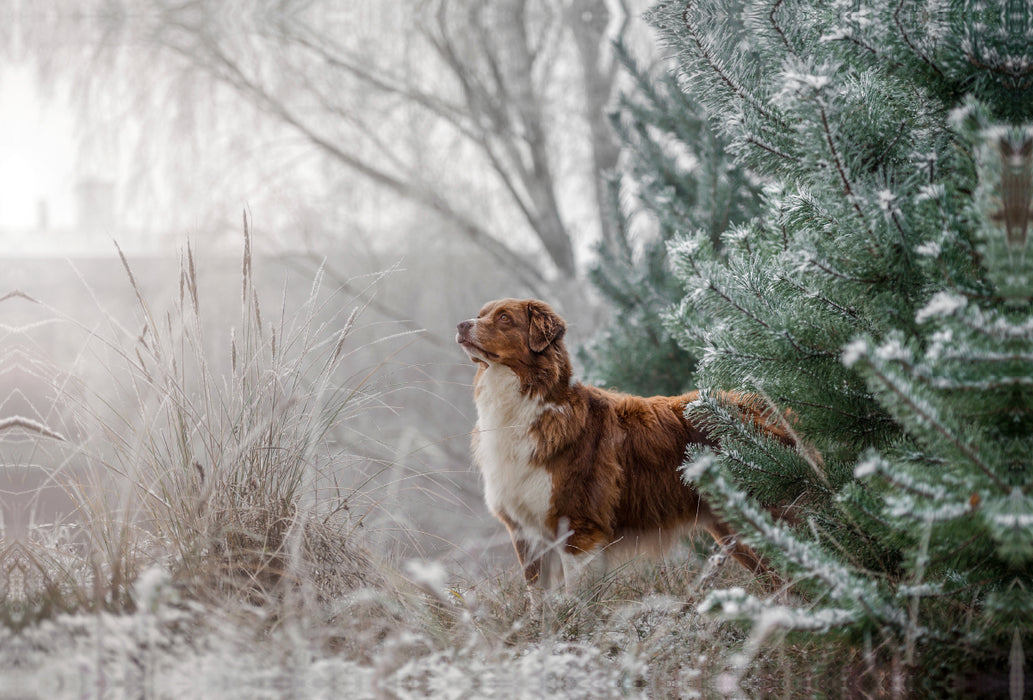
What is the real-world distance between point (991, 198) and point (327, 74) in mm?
7979

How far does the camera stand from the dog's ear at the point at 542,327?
10.1 feet

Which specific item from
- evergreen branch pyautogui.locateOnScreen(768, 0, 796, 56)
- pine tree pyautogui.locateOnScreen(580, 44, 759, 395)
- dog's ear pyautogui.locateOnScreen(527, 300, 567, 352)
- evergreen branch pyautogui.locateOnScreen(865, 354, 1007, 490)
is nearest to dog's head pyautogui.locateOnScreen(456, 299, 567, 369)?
dog's ear pyautogui.locateOnScreen(527, 300, 567, 352)

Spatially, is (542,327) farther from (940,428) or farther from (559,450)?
(940,428)

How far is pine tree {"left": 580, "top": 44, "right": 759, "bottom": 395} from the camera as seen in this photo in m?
3.99

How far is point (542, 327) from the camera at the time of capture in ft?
10.1

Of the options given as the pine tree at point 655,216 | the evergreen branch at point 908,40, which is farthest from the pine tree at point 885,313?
the pine tree at point 655,216

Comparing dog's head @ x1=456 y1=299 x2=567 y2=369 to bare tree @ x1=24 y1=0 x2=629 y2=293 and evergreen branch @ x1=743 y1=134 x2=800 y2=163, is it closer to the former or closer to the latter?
evergreen branch @ x1=743 y1=134 x2=800 y2=163

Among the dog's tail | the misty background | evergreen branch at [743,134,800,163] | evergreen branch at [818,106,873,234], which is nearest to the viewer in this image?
evergreen branch at [818,106,873,234]

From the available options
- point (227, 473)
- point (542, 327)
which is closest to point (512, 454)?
point (542, 327)

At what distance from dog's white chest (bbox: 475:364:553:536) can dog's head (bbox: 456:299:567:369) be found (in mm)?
80

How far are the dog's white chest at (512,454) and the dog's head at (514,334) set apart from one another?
80mm

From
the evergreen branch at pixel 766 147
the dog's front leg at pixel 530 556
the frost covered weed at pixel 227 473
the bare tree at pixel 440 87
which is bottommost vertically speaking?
the dog's front leg at pixel 530 556

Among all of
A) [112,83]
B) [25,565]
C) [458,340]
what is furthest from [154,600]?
[112,83]

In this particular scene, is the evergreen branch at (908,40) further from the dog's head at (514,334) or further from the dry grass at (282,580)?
the dog's head at (514,334)
